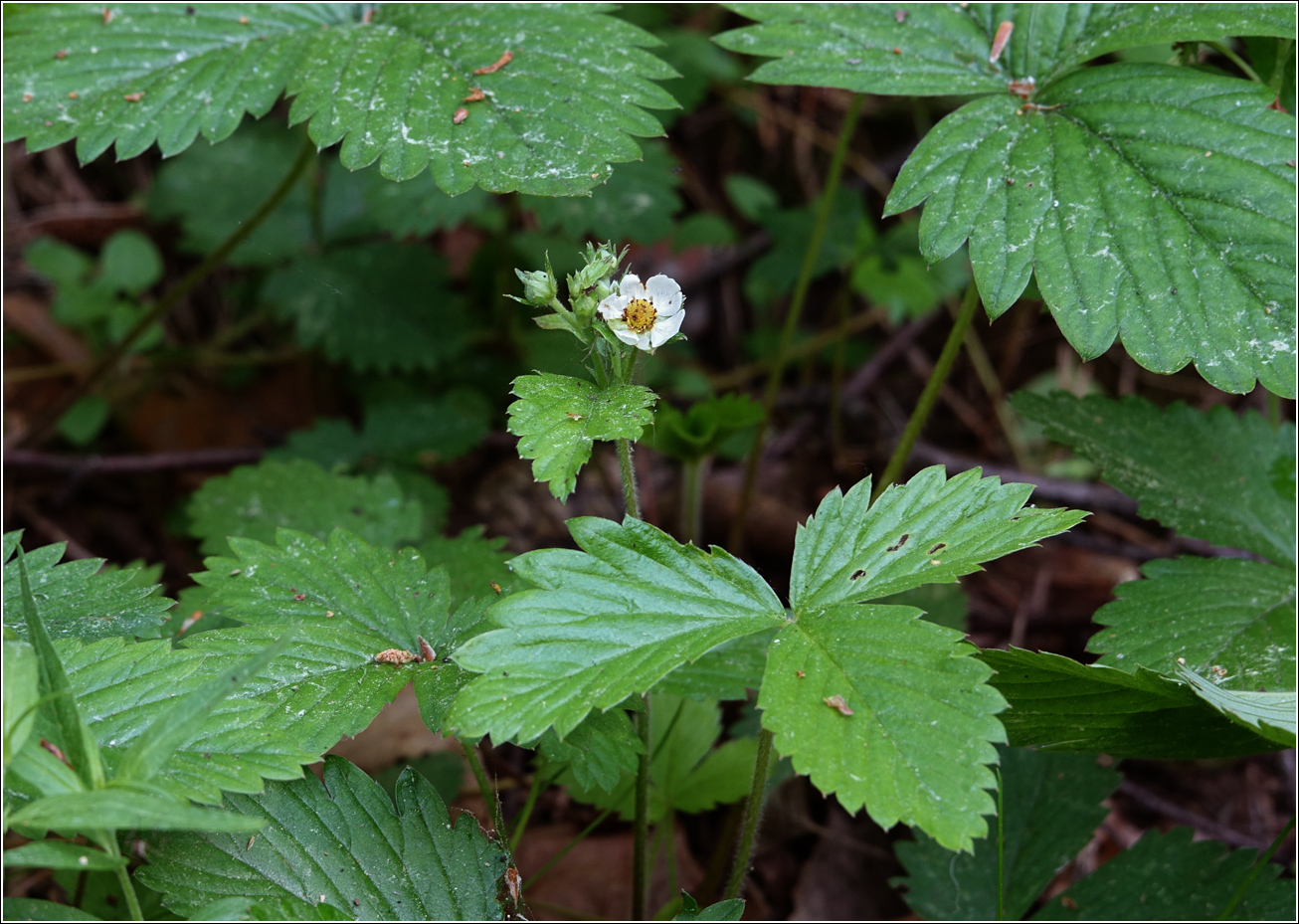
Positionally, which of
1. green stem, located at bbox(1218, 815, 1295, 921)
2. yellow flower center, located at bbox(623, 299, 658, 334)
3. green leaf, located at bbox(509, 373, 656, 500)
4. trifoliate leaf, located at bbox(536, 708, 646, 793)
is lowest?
green stem, located at bbox(1218, 815, 1295, 921)

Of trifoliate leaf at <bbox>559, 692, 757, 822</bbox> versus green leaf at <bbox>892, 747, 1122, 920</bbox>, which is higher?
trifoliate leaf at <bbox>559, 692, 757, 822</bbox>

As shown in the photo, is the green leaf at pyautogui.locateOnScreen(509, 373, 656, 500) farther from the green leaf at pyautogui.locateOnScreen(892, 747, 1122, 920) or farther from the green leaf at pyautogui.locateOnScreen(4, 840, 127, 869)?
the green leaf at pyautogui.locateOnScreen(892, 747, 1122, 920)

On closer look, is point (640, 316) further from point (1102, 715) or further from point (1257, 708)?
point (1257, 708)

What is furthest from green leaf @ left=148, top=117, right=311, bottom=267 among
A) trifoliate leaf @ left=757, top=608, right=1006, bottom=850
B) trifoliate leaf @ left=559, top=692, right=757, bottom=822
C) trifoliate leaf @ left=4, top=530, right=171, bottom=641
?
trifoliate leaf @ left=757, top=608, right=1006, bottom=850

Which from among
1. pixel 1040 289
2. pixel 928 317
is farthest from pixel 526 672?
pixel 928 317

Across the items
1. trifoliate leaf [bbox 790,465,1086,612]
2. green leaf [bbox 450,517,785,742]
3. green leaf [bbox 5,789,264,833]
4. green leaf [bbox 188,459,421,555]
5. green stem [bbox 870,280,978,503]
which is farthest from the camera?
green leaf [bbox 188,459,421,555]

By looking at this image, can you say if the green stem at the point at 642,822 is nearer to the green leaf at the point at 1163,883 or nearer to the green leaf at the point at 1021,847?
the green leaf at the point at 1021,847

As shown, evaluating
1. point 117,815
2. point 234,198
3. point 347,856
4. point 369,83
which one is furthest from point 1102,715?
point 234,198
